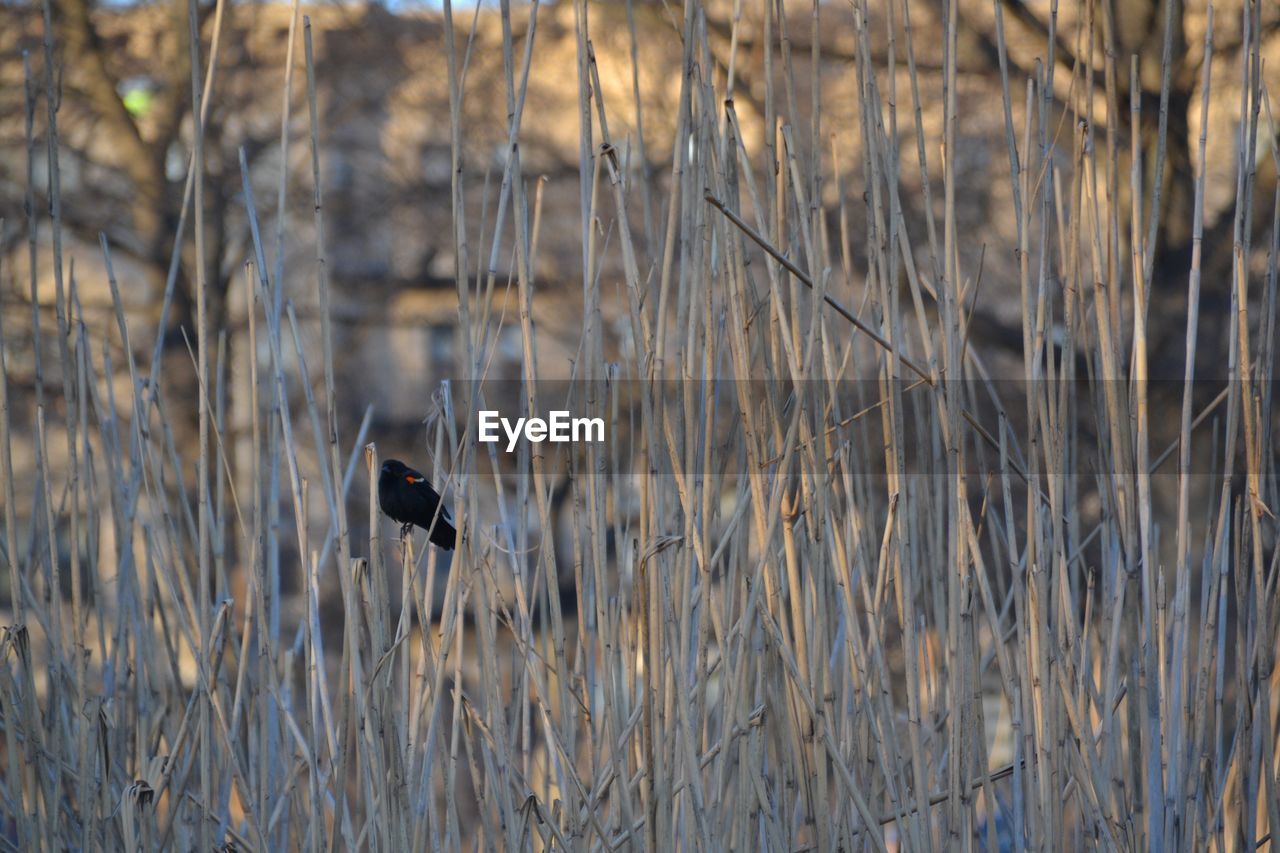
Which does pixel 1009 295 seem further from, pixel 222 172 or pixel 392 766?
pixel 392 766

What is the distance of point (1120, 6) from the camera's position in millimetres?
4961

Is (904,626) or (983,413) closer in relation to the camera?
(904,626)

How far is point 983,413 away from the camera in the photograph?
16.8 ft

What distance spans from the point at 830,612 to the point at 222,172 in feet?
15.1

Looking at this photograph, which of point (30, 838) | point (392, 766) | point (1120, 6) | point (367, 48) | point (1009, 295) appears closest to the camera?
point (392, 766)

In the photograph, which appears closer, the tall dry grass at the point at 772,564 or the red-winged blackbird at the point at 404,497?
the tall dry grass at the point at 772,564

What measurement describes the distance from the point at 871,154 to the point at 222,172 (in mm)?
4831

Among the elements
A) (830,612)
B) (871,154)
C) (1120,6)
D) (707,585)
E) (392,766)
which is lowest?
(392,766)

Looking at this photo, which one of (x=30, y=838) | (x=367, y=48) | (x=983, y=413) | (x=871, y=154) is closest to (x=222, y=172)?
(x=367, y=48)

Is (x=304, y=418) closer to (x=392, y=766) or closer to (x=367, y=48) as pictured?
(x=367, y=48)

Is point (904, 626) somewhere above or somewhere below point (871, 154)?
below

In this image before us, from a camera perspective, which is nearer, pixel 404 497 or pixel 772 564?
pixel 772 564

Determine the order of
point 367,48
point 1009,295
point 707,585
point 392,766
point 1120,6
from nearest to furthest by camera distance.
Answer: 1. point 707,585
2. point 392,766
3. point 1120,6
4. point 1009,295
5. point 367,48

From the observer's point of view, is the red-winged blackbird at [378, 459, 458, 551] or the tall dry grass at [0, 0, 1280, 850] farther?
the red-winged blackbird at [378, 459, 458, 551]
